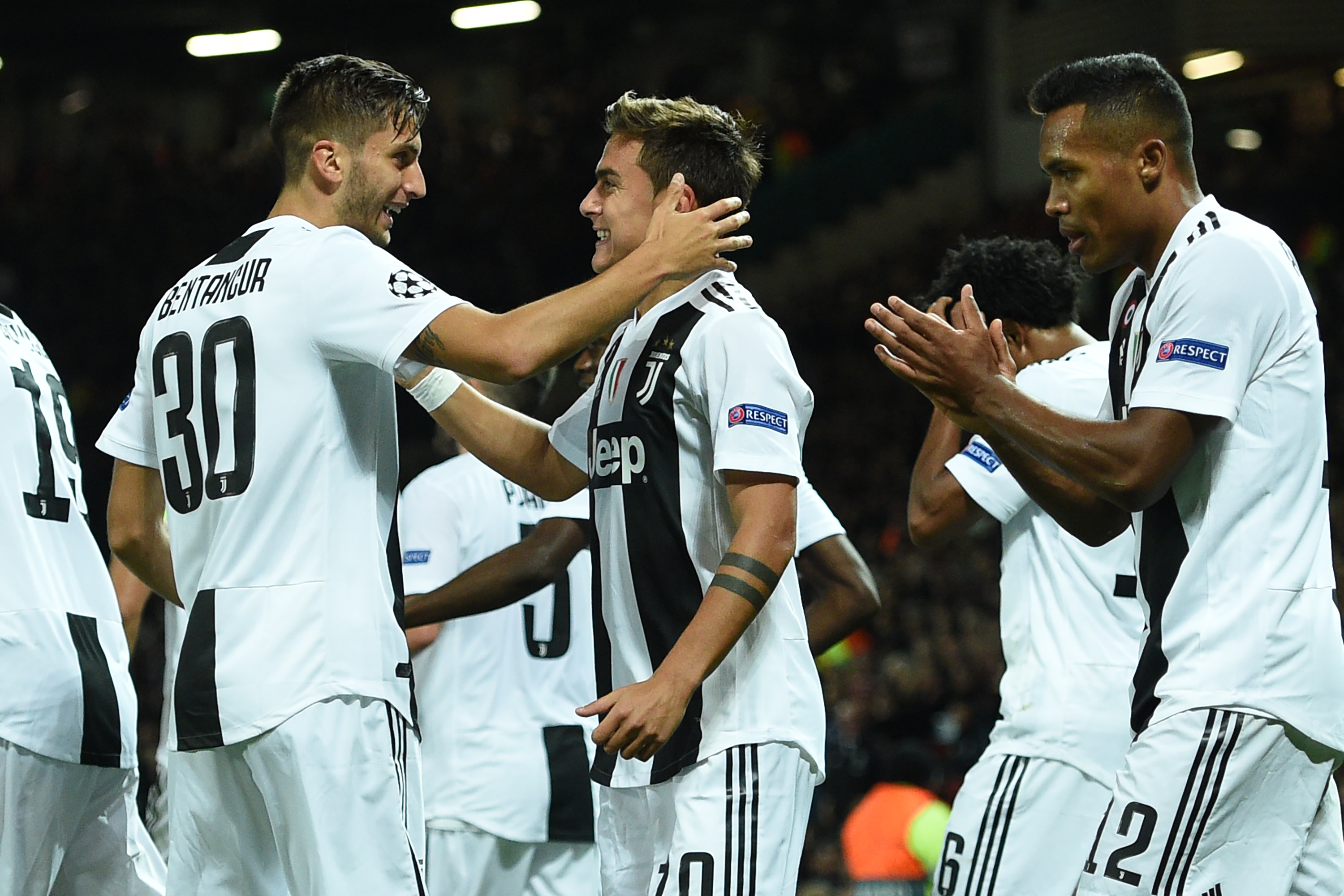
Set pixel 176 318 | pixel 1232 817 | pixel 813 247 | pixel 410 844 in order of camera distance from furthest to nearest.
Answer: pixel 813 247
pixel 176 318
pixel 410 844
pixel 1232 817

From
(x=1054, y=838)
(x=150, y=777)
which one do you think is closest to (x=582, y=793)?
(x=1054, y=838)

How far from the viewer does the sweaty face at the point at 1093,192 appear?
12.2ft

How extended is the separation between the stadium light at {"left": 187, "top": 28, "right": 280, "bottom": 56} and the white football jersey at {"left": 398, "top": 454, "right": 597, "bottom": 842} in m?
19.3

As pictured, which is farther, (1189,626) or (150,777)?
(150,777)

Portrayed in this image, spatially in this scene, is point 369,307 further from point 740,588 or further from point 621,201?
point 740,588

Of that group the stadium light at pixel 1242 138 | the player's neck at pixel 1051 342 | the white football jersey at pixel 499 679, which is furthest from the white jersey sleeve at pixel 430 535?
the stadium light at pixel 1242 138

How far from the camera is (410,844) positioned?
3533mm

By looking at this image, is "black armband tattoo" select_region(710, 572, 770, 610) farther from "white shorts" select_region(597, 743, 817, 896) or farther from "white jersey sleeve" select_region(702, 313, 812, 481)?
"white shorts" select_region(597, 743, 817, 896)

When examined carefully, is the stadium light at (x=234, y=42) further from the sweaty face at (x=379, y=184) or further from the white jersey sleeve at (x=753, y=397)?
the white jersey sleeve at (x=753, y=397)

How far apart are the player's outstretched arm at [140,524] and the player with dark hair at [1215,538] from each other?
78.0 inches

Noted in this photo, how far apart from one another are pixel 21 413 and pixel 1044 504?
2777mm

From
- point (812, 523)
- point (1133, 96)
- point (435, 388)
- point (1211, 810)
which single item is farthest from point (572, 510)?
point (1211, 810)

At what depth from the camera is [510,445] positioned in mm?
4254

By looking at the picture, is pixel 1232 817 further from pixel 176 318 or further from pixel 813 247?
pixel 813 247
